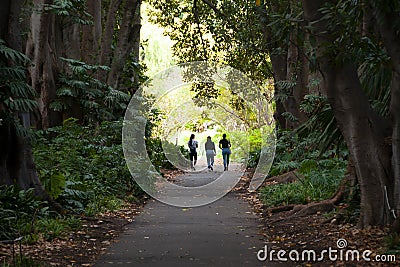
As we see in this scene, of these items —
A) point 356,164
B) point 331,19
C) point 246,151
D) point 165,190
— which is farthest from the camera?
point 246,151

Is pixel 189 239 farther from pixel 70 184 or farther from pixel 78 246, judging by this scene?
pixel 70 184

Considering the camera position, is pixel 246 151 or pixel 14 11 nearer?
pixel 14 11

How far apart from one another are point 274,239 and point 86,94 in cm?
1194

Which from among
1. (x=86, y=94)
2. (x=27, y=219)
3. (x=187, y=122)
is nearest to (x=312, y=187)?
(x=27, y=219)

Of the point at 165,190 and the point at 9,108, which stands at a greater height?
the point at 9,108

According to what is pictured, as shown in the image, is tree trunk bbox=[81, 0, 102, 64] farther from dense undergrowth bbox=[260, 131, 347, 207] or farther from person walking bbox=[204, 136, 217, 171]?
dense undergrowth bbox=[260, 131, 347, 207]

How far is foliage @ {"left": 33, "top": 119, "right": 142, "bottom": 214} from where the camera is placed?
12.2 m

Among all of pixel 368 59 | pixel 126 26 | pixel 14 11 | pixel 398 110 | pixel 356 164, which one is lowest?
pixel 356 164

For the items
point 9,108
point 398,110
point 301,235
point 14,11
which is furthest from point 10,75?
point 398,110

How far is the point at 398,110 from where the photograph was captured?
822 cm

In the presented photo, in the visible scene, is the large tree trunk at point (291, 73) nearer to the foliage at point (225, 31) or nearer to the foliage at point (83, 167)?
the foliage at point (225, 31)

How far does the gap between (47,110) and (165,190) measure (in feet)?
14.6

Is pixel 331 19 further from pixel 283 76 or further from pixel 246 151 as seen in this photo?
pixel 246 151

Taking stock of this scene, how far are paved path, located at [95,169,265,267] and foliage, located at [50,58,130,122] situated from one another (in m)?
6.16
